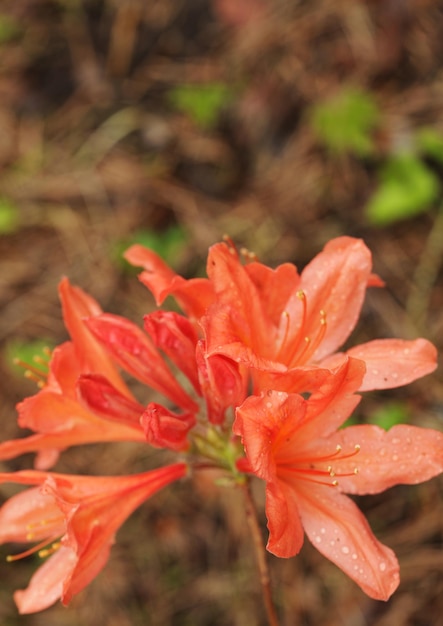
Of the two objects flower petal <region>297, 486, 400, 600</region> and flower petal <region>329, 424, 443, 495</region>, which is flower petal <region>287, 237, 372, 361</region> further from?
flower petal <region>297, 486, 400, 600</region>

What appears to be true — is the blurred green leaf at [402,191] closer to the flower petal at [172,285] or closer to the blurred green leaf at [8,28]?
the flower petal at [172,285]

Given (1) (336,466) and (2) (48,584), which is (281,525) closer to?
(1) (336,466)

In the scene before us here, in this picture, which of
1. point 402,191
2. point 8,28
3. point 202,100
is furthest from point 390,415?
point 8,28

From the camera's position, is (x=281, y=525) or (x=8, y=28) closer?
(x=281, y=525)

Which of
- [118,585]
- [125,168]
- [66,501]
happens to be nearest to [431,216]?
[125,168]

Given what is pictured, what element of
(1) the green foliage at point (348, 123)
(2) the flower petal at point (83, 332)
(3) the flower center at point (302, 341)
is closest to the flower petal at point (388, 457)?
(3) the flower center at point (302, 341)

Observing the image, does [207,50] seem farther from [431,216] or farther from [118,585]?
[118,585]
